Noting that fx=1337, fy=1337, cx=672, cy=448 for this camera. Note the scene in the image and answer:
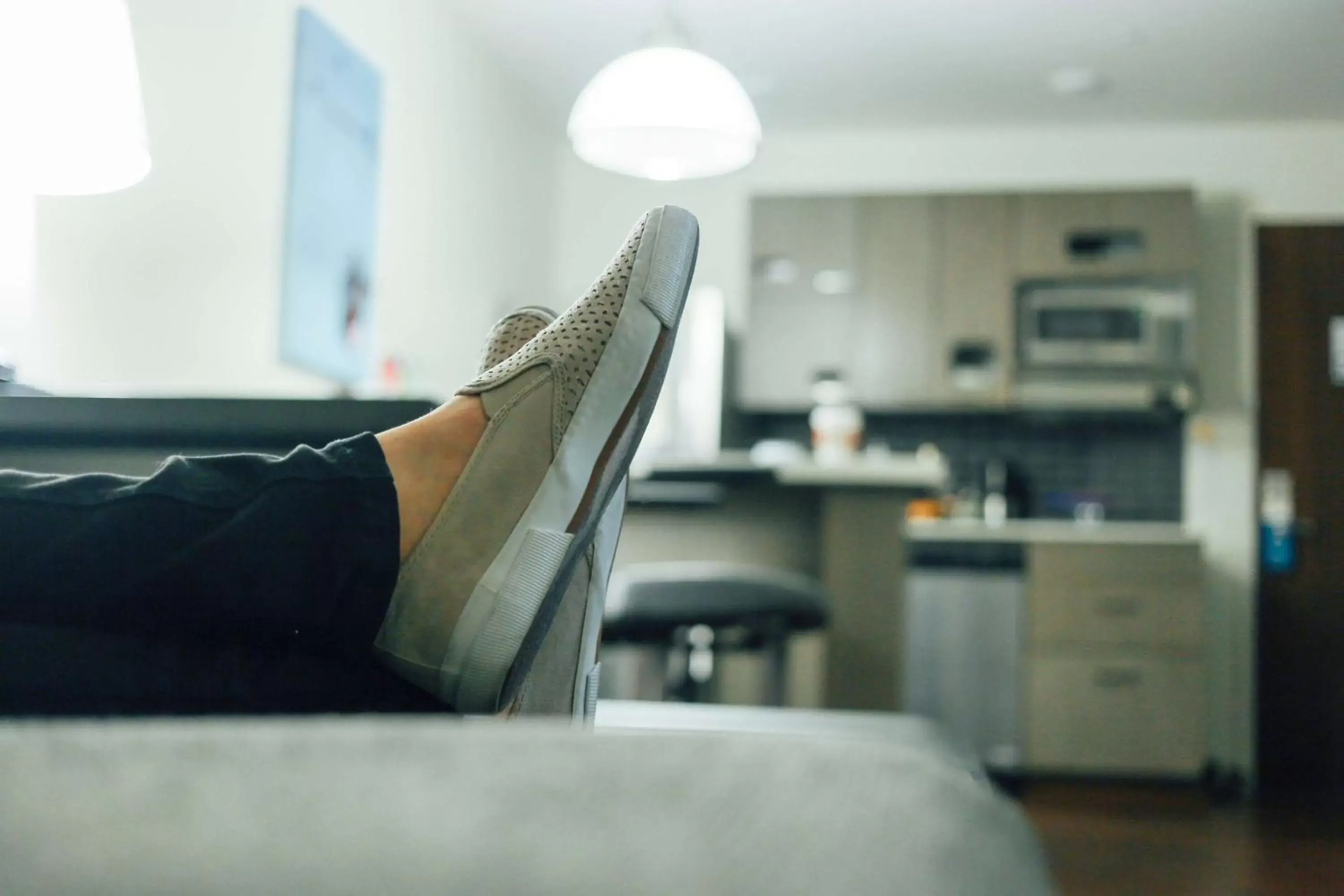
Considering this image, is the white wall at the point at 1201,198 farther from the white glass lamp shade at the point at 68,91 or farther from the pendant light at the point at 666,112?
the white glass lamp shade at the point at 68,91

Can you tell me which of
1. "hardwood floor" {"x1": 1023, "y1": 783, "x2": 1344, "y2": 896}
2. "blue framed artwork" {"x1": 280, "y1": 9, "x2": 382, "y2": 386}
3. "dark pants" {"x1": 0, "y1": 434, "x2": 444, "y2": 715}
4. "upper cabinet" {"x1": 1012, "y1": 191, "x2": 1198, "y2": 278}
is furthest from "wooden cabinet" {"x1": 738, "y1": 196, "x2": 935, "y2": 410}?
"dark pants" {"x1": 0, "y1": 434, "x2": 444, "y2": 715}

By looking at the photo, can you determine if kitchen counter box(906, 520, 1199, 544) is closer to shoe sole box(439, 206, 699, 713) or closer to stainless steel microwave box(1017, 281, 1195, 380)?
stainless steel microwave box(1017, 281, 1195, 380)

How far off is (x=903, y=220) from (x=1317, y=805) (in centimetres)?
244

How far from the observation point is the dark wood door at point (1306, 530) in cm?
479

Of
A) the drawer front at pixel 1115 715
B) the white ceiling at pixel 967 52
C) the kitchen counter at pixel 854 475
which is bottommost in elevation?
the drawer front at pixel 1115 715

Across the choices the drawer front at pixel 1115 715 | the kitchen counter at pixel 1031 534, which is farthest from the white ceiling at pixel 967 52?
the drawer front at pixel 1115 715

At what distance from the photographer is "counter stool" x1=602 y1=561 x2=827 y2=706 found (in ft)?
7.10

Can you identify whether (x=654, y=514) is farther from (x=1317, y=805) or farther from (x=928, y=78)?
(x=1317, y=805)

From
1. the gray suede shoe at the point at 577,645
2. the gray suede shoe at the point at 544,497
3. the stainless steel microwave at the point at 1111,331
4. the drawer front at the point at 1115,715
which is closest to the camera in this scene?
the gray suede shoe at the point at 544,497

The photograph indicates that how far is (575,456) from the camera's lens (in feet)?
2.87

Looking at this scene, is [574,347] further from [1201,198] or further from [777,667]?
[1201,198]

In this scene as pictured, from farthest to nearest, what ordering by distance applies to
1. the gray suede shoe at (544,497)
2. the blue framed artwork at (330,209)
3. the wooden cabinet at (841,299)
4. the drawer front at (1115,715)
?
the wooden cabinet at (841,299) → the drawer front at (1115,715) → the blue framed artwork at (330,209) → the gray suede shoe at (544,497)

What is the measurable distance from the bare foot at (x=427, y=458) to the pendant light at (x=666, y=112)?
1.70m

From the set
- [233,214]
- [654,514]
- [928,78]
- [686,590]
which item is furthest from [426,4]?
[686,590]
